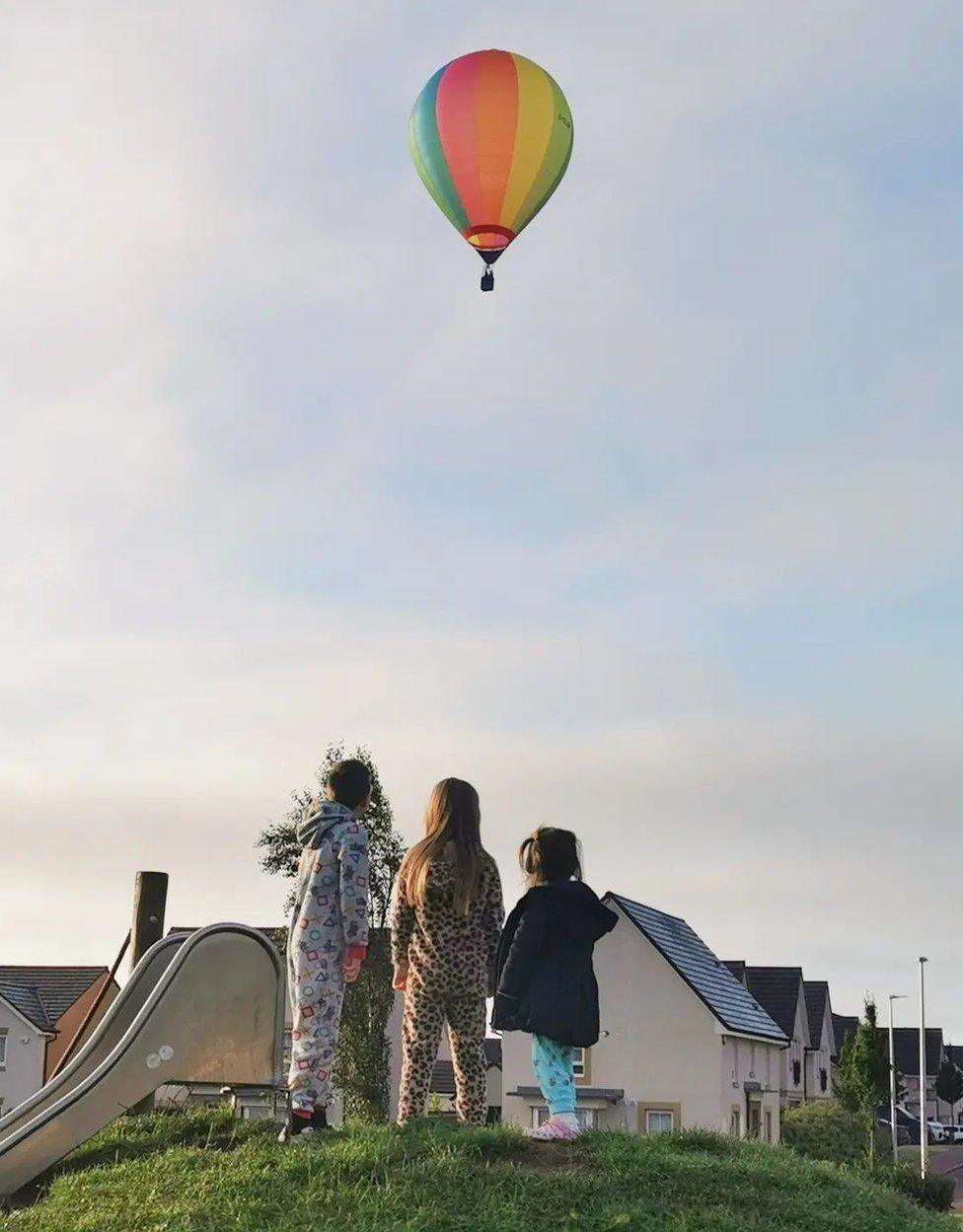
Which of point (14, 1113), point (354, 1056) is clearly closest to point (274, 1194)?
point (14, 1113)

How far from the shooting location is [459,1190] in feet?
30.1

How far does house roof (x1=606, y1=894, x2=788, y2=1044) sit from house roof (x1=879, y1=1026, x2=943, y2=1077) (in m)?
76.9

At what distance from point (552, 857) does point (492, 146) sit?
45.9 ft

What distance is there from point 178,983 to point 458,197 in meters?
13.7

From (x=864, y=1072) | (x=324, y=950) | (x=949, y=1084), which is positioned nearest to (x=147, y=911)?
(x=324, y=950)

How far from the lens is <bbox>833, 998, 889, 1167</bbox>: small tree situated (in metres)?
64.7

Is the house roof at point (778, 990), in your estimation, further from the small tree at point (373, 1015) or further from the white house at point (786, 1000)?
the small tree at point (373, 1015)

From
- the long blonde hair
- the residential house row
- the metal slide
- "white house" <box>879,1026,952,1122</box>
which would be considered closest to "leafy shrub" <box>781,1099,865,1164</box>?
the residential house row

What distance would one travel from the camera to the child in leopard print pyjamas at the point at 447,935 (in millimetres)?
10562

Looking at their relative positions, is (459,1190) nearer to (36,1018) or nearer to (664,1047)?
(664,1047)

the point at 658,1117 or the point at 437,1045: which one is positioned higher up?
the point at 437,1045

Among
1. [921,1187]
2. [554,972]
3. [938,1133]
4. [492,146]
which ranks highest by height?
[492,146]

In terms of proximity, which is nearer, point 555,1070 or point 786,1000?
point 555,1070

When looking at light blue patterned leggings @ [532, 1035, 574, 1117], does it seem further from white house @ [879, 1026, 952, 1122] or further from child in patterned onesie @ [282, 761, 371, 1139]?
white house @ [879, 1026, 952, 1122]
